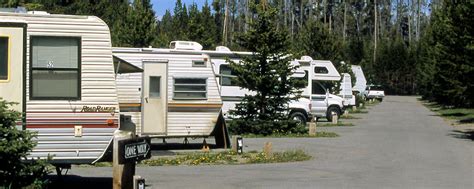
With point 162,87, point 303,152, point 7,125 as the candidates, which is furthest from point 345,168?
point 7,125

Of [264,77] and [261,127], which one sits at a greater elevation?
[264,77]

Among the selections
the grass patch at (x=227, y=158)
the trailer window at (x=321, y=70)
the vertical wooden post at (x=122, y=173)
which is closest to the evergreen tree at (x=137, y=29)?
the trailer window at (x=321, y=70)

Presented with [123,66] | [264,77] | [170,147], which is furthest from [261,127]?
[123,66]

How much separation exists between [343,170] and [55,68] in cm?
690

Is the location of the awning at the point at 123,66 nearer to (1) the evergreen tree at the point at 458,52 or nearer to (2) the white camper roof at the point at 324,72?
(1) the evergreen tree at the point at 458,52

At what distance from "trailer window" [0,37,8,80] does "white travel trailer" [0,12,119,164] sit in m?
0.03

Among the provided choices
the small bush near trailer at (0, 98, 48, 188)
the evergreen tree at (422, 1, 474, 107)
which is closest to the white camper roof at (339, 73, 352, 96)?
the evergreen tree at (422, 1, 474, 107)

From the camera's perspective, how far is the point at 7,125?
9.11m

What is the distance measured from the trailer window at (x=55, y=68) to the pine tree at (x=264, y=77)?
1331 centimetres

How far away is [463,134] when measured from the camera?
27656 mm

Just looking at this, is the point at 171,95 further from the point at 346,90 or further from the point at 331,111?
the point at 346,90

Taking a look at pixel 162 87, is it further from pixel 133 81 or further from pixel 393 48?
pixel 393 48

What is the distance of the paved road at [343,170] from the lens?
13.2m

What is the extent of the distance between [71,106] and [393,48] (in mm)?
78382
